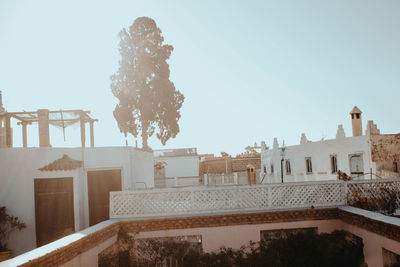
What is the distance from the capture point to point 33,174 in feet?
29.7

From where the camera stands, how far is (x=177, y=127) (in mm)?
19484

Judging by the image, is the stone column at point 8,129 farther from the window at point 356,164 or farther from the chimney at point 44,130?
the window at point 356,164

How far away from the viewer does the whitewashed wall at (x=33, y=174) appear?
888cm

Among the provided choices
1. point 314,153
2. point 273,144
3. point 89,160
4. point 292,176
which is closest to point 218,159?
point 273,144

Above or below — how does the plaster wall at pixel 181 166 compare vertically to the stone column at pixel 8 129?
below

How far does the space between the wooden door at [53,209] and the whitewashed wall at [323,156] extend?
16.0m

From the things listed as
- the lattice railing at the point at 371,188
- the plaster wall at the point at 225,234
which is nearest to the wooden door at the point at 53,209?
the plaster wall at the point at 225,234

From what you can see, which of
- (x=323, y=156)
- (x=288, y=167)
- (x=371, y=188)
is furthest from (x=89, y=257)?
(x=288, y=167)

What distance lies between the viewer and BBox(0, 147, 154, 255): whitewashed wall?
8.88 meters

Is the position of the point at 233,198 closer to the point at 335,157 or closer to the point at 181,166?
the point at 335,157

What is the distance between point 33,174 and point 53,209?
121 cm

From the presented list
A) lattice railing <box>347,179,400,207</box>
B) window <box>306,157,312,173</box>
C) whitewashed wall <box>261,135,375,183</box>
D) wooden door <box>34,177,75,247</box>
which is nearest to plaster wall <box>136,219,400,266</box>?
lattice railing <box>347,179,400,207</box>

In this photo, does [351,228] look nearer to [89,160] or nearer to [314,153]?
[89,160]

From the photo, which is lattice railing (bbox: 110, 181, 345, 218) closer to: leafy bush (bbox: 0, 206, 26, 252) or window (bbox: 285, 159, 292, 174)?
leafy bush (bbox: 0, 206, 26, 252)
